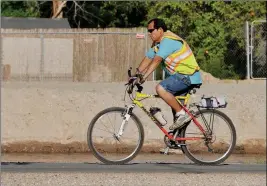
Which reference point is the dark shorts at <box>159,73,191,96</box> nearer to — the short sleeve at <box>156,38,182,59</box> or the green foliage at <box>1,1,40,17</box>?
the short sleeve at <box>156,38,182,59</box>

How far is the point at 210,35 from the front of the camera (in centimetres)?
2250

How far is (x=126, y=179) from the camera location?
7.13 meters

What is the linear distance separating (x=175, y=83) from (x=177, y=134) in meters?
0.64

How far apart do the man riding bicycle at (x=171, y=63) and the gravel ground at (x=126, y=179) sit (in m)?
1.32

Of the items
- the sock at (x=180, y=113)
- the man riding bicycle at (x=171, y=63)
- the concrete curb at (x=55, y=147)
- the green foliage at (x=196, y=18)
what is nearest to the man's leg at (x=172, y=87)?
the man riding bicycle at (x=171, y=63)

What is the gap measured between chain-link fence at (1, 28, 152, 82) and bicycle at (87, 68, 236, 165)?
10.9m

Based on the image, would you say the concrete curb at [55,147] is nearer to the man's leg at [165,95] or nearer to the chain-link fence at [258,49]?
the man's leg at [165,95]

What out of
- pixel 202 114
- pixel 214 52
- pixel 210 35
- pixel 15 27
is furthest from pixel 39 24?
pixel 202 114

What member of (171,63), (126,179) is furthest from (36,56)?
(126,179)

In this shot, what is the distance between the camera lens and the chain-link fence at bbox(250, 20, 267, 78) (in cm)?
1912

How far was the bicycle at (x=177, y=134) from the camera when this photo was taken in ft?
28.8

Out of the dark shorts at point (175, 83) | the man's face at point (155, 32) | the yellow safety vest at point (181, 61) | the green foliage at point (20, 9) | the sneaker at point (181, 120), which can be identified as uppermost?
the green foliage at point (20, 9)

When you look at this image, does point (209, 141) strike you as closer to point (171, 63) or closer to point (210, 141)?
point (210, 141)

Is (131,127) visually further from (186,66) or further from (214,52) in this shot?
(214,52)
